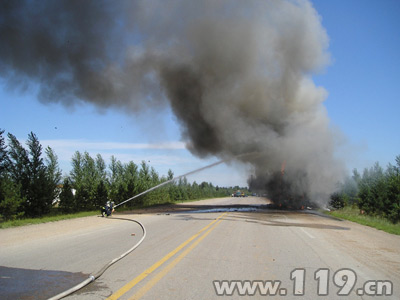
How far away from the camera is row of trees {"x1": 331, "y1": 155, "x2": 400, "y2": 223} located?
24.2 meters

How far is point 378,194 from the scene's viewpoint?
88.4 ft

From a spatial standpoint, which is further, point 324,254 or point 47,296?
point 324,254

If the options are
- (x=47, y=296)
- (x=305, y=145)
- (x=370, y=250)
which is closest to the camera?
(x=47, y=296)

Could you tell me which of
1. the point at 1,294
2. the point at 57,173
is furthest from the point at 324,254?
the point at 57,173

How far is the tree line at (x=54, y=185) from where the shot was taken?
1917cm

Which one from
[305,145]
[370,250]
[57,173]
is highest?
[305,145]

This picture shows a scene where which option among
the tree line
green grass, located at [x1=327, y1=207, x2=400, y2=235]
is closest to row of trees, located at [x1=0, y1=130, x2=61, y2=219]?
the tree line

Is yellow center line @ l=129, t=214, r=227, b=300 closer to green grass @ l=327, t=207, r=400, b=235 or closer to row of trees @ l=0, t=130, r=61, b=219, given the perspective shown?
green grass @ l=327, t=207, r=400, b=235

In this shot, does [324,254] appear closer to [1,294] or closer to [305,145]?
[1,294]

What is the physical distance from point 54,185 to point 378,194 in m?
25.9

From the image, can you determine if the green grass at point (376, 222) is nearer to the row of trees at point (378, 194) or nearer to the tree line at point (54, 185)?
the row of trees at point (378, 194)

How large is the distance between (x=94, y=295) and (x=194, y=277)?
5.01ft

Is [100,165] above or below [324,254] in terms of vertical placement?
above

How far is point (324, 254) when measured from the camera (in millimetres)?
6918
